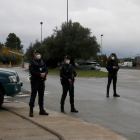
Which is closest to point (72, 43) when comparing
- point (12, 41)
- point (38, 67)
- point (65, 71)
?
point (65, 71)

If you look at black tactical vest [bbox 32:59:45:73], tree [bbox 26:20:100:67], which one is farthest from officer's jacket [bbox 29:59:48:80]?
tree [bbox 26:20:100:67]

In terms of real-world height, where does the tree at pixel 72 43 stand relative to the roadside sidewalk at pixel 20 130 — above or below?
above

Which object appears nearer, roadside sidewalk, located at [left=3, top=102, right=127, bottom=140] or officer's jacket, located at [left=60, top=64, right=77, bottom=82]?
roadside sidewalk, located at [left=3, top=102, right=127, bottom=140]

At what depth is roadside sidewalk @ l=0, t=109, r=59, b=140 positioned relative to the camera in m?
4.71

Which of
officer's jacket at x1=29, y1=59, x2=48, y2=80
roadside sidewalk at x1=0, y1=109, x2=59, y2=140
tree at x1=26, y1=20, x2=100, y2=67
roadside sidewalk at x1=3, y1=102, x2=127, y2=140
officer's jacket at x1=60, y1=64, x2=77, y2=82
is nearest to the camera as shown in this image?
roadside sidewalk at x1=0, y1=109, x2=59, y2=140

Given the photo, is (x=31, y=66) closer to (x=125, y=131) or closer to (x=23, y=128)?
(x=23, y=128)

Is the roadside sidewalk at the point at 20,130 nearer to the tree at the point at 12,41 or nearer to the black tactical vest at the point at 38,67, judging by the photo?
the black tactical vest at the point at 38,67

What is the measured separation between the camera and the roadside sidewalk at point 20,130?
4.71 m

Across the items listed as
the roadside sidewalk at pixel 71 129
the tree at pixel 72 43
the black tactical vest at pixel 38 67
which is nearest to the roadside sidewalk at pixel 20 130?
the roadside sidewalk at pixel 71 129

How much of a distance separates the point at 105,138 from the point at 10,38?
141525mm

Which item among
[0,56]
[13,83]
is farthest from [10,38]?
[13,83]

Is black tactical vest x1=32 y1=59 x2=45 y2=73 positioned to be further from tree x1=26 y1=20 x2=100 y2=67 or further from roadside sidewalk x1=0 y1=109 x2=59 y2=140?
tree x1=26 y1=20 x2=100 y2=67

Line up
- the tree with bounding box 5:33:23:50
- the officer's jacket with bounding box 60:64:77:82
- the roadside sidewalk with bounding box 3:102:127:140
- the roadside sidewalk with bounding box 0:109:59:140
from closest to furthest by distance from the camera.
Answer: the roadside sidewalk with bounding box 0:109:59:140 < the roadside sidewalk with bounding box 3:102:127:140 < the officer's jacket with bounding box 60:64:77:82 < the tree with bounding box 5:33:23:50

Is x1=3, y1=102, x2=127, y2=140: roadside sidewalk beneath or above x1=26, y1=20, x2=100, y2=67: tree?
beneath
